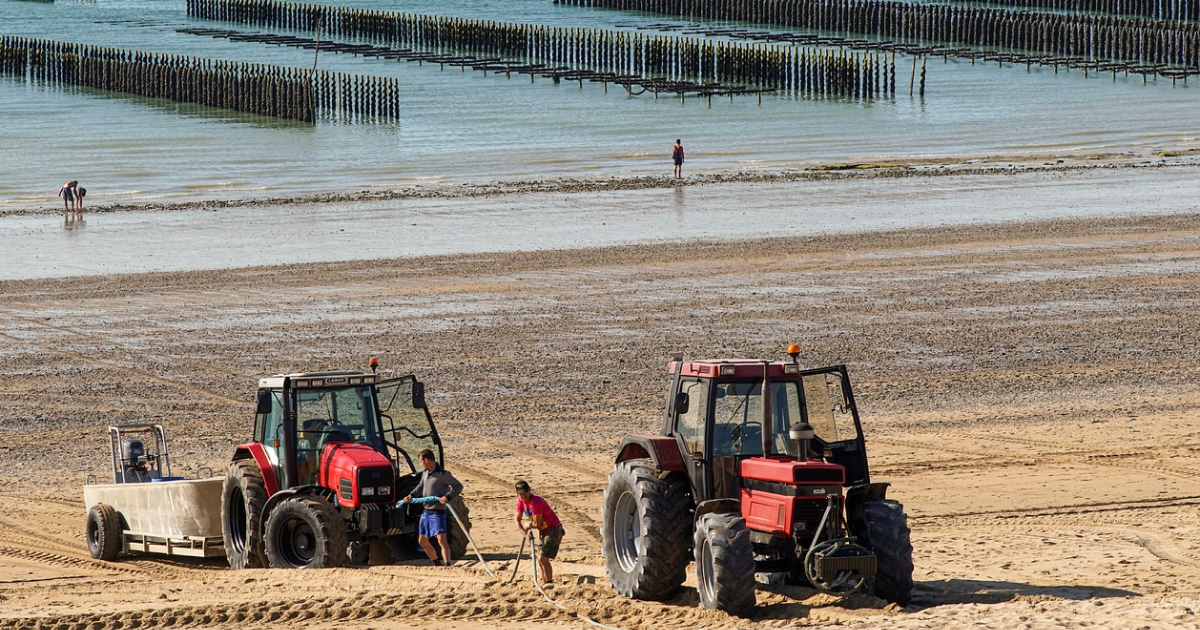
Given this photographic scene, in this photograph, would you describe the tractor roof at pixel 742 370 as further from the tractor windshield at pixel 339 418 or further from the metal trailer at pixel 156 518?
the metal trailer at pixel 156 518

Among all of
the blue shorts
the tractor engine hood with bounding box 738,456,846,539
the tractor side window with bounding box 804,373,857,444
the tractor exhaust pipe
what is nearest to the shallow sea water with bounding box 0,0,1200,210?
the blue shorts

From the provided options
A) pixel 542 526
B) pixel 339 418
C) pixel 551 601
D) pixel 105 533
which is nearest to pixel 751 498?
pixel 551 601

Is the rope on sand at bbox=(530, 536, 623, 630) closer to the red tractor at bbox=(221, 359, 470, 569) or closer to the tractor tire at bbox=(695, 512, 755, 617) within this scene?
the tractor tire at bbox=(695, 512, 755, 617)

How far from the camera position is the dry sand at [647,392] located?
33.7ft

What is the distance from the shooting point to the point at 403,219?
34.1 m

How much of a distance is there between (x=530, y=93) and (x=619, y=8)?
3940 centimetres

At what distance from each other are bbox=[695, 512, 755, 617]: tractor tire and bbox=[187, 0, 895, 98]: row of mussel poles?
62120 mm

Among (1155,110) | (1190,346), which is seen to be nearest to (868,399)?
(1190,346)

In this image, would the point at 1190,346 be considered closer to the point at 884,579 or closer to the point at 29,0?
the point at 884,579

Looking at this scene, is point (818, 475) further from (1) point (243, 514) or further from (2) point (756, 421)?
(1) point (243, 514)

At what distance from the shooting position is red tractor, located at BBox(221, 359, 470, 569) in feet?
38.0

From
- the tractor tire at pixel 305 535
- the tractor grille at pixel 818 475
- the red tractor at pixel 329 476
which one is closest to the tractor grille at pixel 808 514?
the tractor grille at pixel 818 475

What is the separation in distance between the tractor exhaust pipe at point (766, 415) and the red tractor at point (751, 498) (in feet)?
0.04

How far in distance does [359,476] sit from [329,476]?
1.64 feet
